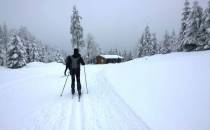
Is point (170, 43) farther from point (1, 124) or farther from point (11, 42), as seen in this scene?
point (1, 124)

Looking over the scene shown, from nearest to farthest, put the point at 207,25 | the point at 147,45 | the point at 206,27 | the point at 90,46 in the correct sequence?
the point at 207,25 < the point at 206,27 < the point at 147,45 < the point at 90,46

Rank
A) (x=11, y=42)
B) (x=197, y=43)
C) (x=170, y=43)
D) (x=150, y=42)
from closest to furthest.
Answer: (x=197, y=43) < (x=11, y=42) < (x=150, y=42) < (x=170, y=43)

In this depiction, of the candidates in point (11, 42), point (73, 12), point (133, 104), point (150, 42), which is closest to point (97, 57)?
point (150, 42)

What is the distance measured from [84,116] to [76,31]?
144ft

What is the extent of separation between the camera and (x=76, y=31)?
161 ft

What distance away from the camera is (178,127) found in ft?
17.8

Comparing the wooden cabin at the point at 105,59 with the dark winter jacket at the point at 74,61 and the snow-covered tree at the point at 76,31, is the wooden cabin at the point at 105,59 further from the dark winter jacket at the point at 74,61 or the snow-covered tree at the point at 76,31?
the dark winter jacket at the point at 74,61

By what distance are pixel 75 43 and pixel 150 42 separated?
80.4 feet

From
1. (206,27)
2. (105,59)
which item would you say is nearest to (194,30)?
(206,27)

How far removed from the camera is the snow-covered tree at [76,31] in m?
49.2

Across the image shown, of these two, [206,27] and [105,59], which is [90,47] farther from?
[206,27]

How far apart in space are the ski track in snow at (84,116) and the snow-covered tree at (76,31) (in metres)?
41.2

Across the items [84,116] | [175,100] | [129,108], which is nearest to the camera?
[175,100]

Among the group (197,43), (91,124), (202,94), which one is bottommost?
(91,124)
